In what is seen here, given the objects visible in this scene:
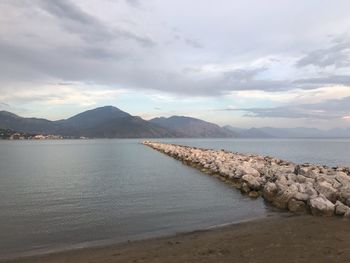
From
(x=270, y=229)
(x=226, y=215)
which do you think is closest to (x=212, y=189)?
(x=226, y=215)

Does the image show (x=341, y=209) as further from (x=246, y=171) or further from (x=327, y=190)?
(x=246, y=171)

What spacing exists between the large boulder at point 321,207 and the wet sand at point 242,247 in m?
1.41

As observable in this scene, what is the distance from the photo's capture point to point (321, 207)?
631 inches

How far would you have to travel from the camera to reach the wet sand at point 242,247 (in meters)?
9.70

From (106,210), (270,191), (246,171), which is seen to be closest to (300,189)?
(270,191)

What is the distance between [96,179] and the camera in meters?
31.2

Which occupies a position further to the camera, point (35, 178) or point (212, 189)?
point (35, 178)

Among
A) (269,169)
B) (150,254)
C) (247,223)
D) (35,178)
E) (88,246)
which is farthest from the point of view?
(35,178)

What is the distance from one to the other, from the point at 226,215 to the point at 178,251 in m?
6.88

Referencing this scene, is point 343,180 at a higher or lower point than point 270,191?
higher

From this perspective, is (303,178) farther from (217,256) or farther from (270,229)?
(217,256)

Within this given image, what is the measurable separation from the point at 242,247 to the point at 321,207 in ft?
21.9

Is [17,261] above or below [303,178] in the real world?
below

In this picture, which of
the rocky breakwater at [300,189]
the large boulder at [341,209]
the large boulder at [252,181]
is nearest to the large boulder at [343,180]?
the rocky breakwater at [300,189]
